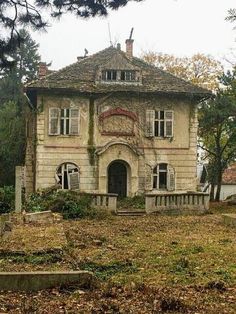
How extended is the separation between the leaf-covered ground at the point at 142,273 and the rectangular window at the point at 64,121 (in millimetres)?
16138

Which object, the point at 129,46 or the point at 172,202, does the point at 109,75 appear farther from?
the point at 172,202

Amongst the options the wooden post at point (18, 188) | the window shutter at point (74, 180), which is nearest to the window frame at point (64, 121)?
the window shutter at point (74, 180)

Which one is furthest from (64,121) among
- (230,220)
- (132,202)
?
(230,220)

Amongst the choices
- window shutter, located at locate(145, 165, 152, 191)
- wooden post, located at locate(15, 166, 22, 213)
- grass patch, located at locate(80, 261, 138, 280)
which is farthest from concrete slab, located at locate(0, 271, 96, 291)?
window shutter, located at locate(145, 165, 152, 191)

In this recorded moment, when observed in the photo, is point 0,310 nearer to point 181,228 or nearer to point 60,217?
point 181,228

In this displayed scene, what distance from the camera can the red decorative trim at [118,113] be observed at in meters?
33.1

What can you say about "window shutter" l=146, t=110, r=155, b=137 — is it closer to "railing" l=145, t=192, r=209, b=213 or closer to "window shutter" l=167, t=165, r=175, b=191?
"window shutter" l=167, t=165, r=175, b=191

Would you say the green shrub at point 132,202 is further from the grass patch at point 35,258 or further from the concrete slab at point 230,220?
the grass patch at point 35,258

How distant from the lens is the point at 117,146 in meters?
32.8

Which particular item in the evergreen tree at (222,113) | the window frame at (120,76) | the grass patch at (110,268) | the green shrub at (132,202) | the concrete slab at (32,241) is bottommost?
the grass patch at (110,268)

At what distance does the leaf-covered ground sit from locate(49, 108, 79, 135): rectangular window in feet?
52.9

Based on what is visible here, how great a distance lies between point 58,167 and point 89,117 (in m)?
3.50

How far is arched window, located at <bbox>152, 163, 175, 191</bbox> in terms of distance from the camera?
33.5 m

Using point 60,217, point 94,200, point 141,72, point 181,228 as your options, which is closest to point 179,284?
point 181,228
